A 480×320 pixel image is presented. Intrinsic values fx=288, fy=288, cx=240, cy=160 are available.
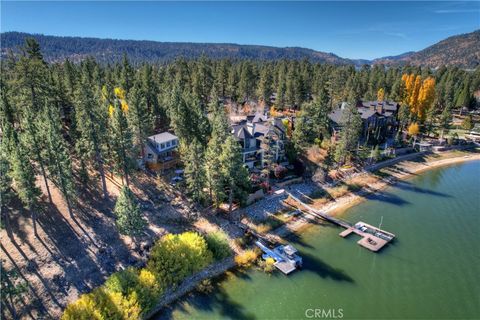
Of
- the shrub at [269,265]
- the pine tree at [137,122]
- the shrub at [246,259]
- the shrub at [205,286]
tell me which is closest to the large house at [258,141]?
the pine tree at [137,122]

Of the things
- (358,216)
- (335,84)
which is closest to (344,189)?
(358,216)

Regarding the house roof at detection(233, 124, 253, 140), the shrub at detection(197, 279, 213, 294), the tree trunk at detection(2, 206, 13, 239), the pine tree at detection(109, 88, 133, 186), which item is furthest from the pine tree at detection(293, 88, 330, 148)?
the tree trunk at detection(2, 206, 13, 239)

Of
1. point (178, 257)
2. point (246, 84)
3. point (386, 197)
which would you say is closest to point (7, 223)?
point (178, 257)

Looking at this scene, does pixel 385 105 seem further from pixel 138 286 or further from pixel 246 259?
pixel 138 286

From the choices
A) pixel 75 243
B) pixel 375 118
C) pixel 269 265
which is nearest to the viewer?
pixel 75 243

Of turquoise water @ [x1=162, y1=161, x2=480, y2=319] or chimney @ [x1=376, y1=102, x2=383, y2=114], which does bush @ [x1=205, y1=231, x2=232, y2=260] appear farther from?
chimney @ [x1=376, y1=102, x2=383, y2=114]
